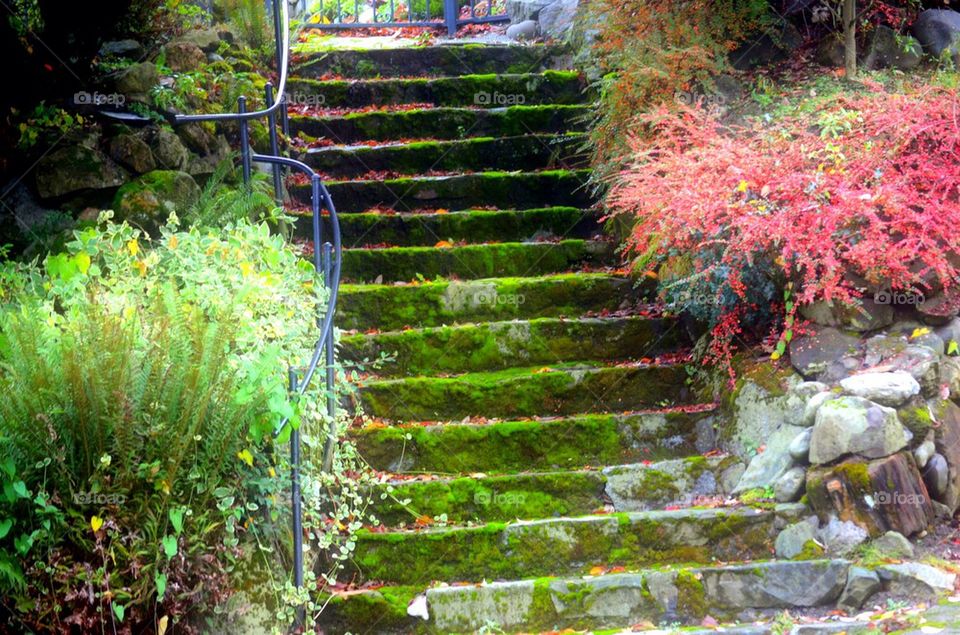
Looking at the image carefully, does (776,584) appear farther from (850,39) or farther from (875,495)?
(850,39)

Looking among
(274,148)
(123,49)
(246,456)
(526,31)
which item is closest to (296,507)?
(246,456)

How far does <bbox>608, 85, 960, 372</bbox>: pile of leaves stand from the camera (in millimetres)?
4039

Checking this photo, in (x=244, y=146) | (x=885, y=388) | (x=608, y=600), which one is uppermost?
(x=244, y=146)

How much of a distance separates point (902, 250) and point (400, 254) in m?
2.82

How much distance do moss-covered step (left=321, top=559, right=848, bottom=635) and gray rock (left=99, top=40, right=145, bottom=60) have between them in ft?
12.1

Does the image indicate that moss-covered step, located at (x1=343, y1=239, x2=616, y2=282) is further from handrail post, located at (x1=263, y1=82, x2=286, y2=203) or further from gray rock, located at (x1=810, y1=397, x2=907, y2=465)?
gray rock, located at (x1=810, y1=397, x2=907, y2=465)

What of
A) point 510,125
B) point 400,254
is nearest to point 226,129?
point 400,254

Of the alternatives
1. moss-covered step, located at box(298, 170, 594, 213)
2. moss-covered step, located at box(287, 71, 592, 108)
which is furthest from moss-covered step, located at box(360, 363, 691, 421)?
moss-covered step, located at box(287, 71, 592, 108)

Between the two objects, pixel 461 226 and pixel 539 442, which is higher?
pixel 461 226

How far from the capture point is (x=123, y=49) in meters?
5.61

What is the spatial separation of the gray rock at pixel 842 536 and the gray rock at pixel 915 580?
17cm

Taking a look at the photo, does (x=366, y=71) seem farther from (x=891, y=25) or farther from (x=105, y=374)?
(x=105, y=374)

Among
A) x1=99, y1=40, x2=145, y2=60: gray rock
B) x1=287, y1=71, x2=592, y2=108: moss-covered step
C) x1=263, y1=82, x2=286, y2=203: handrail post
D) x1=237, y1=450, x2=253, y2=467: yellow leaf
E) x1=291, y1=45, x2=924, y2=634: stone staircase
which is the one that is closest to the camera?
x1=237, y1=450, x2=253, y2=467: yellow leaf

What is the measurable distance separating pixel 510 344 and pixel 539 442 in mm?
742
